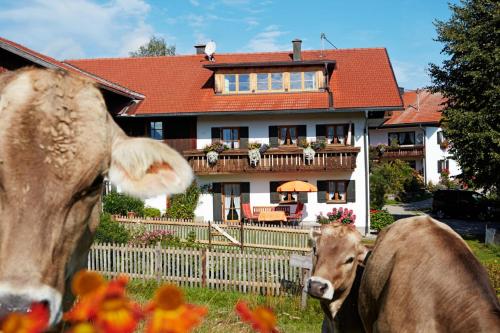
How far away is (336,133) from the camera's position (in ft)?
91.4

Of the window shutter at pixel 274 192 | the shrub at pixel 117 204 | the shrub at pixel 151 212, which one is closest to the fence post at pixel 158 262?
the shrub at pixel 117 204

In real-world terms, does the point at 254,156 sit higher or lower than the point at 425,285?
higher

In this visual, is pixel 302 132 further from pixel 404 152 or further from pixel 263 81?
pixel 404 152

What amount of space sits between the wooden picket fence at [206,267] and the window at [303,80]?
51.0 feet

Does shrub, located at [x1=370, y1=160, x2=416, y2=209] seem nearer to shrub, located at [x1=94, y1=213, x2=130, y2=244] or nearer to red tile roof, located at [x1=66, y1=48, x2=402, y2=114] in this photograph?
red tile roof, located at [x1=66, y1=48, x2=402, y2=114]

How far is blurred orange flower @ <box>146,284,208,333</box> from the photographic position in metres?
0.81

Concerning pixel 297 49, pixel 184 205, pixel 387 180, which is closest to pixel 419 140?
pixel 387 180

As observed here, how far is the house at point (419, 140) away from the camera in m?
48.5

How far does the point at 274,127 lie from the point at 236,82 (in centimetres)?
347

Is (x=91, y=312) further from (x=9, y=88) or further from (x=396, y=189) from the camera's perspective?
(x=396, y=189)

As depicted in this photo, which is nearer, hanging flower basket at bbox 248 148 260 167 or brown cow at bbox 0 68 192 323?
brown cow at bbox 0 68 192 323

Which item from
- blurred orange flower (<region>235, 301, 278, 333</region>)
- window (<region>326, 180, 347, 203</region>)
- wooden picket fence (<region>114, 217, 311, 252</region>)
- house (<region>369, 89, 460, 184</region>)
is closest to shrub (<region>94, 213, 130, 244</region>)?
wooden picket fence (<region>114, 217, 311, 252</region>)

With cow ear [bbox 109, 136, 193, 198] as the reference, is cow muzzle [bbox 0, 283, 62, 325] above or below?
below

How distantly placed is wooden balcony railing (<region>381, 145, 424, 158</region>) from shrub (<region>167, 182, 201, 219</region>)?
27281 mm
